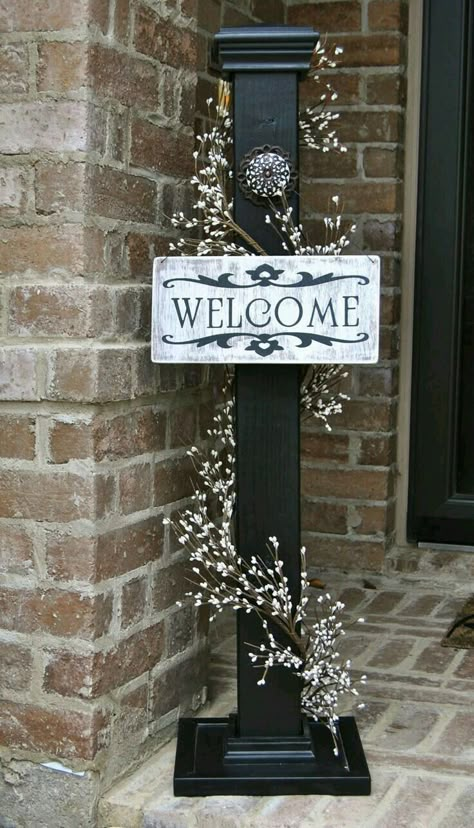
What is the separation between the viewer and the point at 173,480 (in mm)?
2445

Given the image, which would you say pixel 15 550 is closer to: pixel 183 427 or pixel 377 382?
pixel 183 427

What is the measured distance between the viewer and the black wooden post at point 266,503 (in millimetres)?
2123

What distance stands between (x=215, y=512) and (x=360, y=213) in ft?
3.78

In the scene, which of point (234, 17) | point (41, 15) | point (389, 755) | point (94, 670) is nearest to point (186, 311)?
point (41, 15)

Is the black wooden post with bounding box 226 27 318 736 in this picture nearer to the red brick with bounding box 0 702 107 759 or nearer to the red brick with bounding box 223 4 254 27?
the red brick with bounding box 0 702 107 759

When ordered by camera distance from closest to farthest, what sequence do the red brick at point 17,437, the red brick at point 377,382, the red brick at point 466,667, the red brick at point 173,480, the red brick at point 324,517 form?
the red brick at point 17,437 < the red brick at point 173,480 < the red brick at point 466,667 < the red brick at point 377,382 < the red brick at point 324,517

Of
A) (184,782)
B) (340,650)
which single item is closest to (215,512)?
(340,650)

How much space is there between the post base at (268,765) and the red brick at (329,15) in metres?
2.20

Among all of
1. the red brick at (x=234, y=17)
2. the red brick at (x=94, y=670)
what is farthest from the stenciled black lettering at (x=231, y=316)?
the red brick at (x=234, y=17)

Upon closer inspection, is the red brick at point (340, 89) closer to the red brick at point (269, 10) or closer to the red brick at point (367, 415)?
the red brick at point (269, 10)

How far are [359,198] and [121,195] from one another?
1.46 meters

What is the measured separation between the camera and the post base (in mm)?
2213

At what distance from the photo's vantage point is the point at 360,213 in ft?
11.6

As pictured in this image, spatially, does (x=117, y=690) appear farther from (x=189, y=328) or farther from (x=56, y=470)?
(x=189, y=328)
